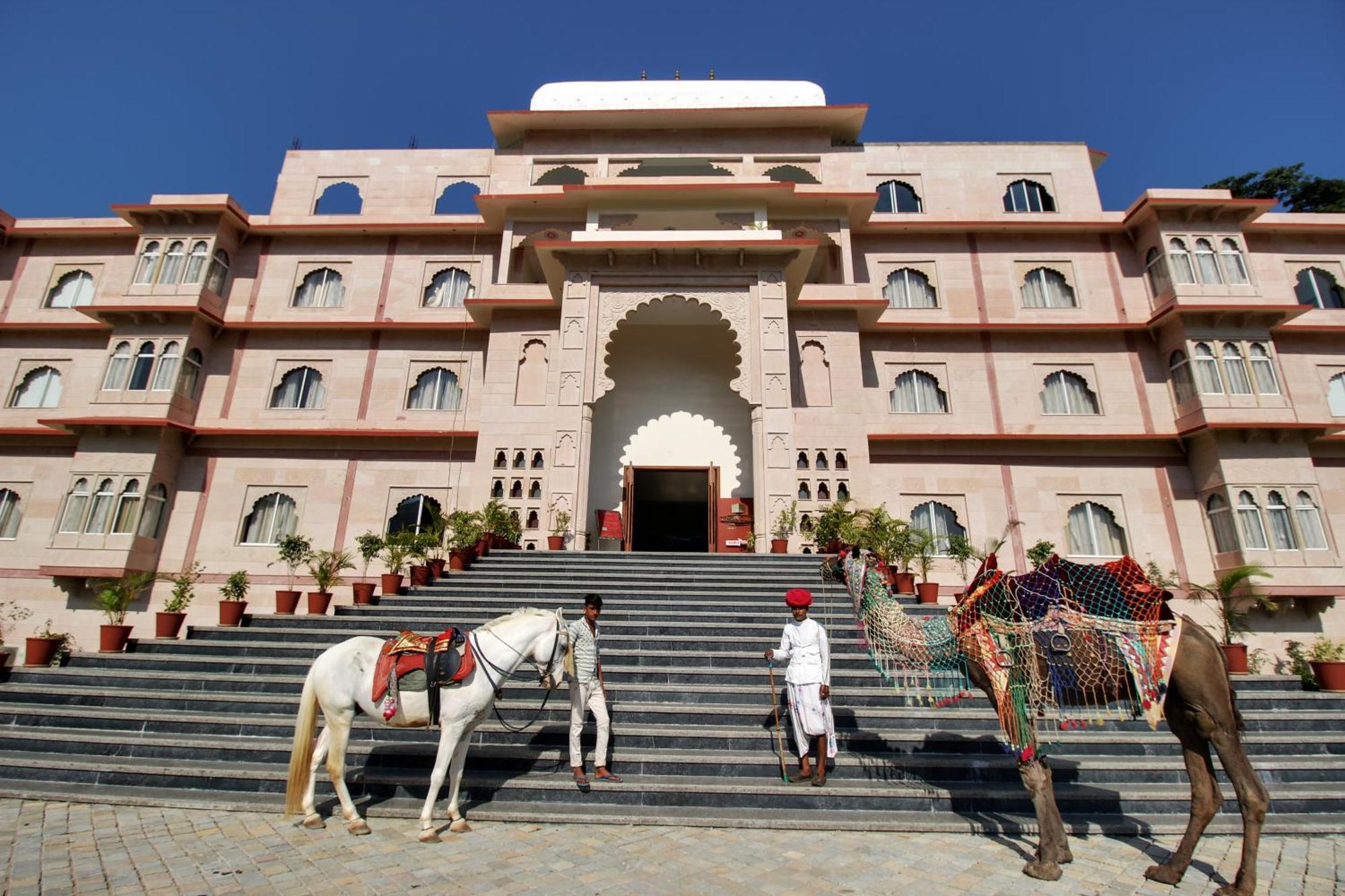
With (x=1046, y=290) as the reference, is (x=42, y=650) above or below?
below

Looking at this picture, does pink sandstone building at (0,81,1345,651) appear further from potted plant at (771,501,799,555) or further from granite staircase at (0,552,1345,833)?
granite staircase at (0,552,1345,833)

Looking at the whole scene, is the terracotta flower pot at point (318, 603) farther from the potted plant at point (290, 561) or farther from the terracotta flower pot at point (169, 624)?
the terracotta flower pot at point (169, 624)

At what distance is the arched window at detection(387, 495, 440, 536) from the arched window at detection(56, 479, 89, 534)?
6590 millimetres

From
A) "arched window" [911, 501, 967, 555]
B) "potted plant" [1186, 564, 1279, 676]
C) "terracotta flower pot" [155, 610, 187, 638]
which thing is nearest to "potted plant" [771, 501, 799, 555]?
"arched window" [911, 501, 967, 555]

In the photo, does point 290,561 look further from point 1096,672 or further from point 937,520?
point 937,520

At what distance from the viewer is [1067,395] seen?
1593 centimetres

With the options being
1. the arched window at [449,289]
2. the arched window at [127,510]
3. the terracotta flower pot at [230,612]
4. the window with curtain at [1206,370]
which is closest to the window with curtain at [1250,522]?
the window with curtain at [1206,370]

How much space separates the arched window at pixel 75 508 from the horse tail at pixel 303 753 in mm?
13853

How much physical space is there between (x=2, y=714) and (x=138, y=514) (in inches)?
351

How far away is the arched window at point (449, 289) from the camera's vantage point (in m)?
17.3

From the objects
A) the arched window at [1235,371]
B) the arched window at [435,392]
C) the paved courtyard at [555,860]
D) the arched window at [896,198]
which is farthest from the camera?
the arched window at [896,198]

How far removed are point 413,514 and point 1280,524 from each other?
19.9 meters

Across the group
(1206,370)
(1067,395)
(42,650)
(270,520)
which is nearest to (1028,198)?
(1067,395)

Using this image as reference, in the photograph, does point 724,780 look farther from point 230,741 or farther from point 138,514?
point 138,514
